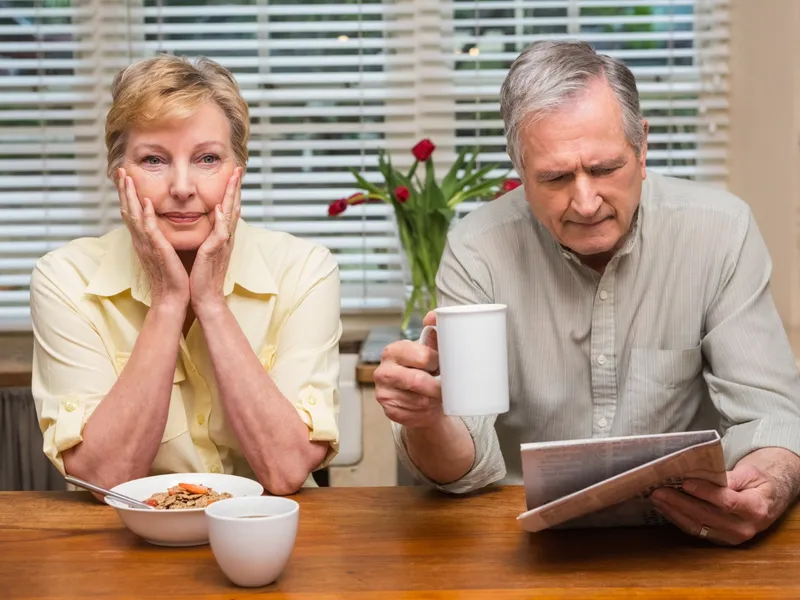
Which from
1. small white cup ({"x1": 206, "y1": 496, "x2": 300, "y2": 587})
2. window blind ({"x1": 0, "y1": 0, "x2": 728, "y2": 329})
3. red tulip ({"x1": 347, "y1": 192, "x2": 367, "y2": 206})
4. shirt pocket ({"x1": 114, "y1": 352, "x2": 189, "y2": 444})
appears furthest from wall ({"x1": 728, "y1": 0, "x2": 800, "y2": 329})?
small white cup ({"x1": 206, "y1": 496, "x2": 300, "y2": 587})

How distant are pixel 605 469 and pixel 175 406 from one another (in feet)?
2.70

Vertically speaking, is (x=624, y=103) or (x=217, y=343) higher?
(x=624, y=103)

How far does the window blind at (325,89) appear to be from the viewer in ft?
10.0

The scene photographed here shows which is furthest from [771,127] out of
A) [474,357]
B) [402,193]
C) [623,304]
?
[474,357]

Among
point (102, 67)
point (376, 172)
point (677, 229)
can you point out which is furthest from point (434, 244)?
point (102, 67)

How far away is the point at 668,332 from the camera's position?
1.75m

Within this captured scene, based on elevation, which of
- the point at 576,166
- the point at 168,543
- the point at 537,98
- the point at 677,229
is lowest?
the point at 168,543

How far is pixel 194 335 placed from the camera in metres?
1.78

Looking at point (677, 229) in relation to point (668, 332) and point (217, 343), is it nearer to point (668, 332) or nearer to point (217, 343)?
point (668, 332)

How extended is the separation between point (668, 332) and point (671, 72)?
1.58 metres

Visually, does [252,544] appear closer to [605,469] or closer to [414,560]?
[414,560]

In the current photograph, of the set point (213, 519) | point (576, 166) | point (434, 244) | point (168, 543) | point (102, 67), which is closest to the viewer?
point (213, 519)

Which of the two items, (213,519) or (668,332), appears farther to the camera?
(668,332)

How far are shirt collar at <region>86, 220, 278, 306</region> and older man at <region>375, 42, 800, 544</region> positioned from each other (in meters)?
0.32
